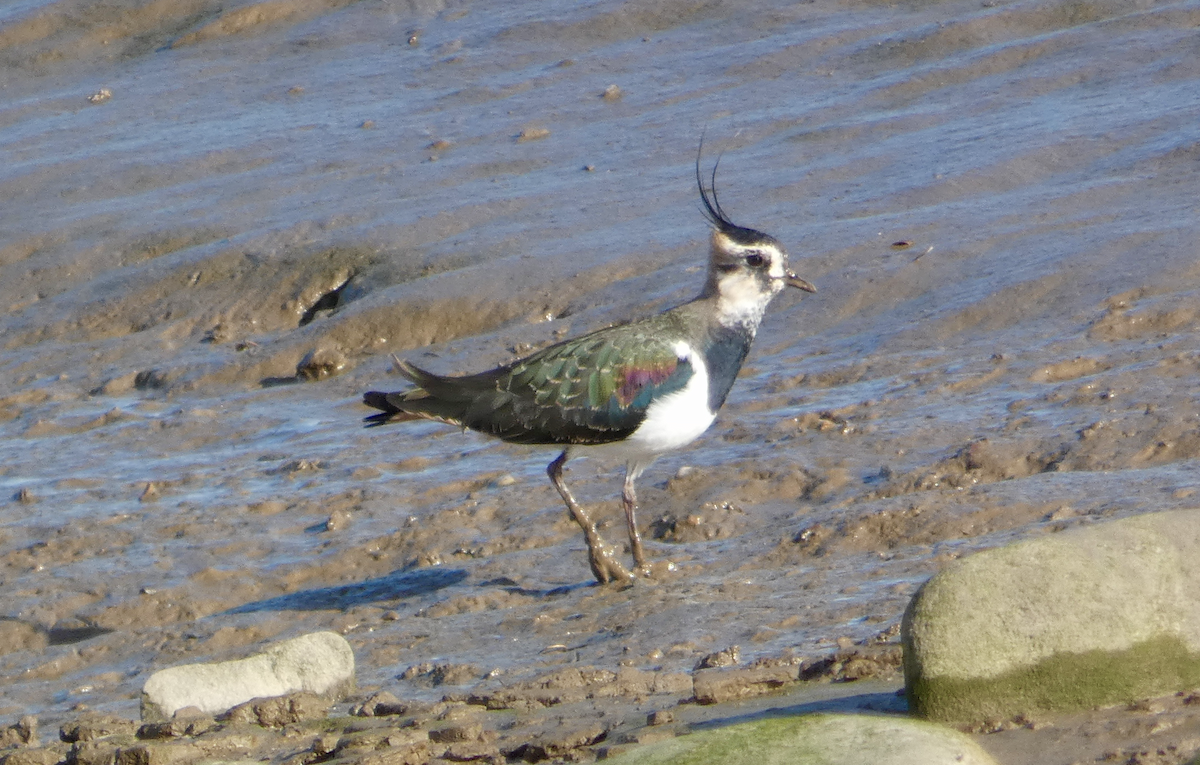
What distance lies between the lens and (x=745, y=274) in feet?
26.2

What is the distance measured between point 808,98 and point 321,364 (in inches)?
231

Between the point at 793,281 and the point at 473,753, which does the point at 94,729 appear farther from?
the point at 793,281

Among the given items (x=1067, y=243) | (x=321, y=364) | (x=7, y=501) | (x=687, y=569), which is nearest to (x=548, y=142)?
(x=321, y=364)

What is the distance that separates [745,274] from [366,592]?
7.46ft

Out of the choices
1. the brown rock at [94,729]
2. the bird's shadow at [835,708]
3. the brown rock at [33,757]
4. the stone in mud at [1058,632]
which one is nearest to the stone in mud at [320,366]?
the brown rock at [94,729]

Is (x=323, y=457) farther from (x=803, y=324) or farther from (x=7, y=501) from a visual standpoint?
(x=803, y=324)

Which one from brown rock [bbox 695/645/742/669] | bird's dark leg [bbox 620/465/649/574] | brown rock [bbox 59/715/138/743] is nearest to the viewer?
brown rock [bbox 59/715/138/743]

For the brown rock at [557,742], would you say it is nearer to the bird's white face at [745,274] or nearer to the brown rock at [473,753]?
the brown rock at [473,753]

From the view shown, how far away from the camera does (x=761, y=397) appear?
30.8 ft

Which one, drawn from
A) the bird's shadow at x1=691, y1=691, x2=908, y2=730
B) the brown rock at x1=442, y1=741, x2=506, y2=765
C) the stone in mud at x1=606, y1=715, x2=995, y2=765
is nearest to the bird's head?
the bird's shadow at x1=691, y1=691, x2=908, y2=730

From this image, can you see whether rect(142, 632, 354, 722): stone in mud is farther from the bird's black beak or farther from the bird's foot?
the bird's black beak

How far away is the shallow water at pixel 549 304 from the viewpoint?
7215mm

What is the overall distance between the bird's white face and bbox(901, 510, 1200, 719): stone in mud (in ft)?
11.7

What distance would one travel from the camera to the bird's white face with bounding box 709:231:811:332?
7.95 m
